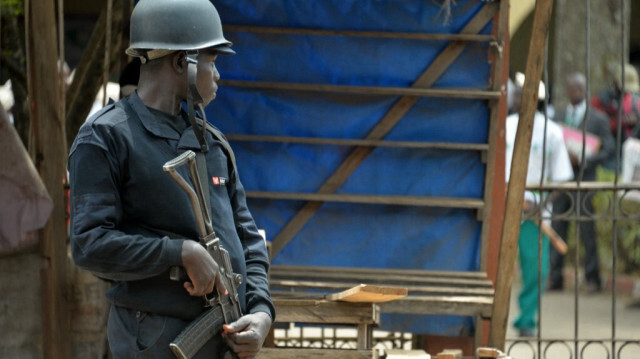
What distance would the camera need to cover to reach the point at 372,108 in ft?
21.5

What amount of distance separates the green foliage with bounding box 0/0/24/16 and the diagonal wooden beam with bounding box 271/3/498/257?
2.13 meters

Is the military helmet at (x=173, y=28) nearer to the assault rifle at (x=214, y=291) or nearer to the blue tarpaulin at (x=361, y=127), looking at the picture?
the assault rifle at (x=214, y=291)

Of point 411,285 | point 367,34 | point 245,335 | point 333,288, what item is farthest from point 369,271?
point 245,335

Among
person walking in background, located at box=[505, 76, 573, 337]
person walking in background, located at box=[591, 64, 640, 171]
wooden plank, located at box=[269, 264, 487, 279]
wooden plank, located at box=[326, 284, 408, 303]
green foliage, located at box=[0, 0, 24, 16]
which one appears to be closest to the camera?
wooden plank, located at box=[326, 284, 408, 303]

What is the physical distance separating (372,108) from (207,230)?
336 centimetres

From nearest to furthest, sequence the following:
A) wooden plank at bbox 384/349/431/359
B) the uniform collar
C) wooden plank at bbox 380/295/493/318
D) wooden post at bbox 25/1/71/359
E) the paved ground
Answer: the uniform collar → wooden plank at bbox 384/349/431/359 → wooden post at bbox 25/1/71/359 → wooden plank at bbox 380/295/493/318 → the paved ground

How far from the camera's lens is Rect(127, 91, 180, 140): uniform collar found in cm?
336

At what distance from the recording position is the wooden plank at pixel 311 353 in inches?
219

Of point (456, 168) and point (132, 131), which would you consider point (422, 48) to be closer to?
point (456, 168)

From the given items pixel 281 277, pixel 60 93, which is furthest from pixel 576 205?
pixel 60 93

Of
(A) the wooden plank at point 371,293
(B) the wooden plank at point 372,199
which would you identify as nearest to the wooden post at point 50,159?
(B) the wooden plank at point 372,199

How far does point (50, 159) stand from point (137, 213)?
9.11ft

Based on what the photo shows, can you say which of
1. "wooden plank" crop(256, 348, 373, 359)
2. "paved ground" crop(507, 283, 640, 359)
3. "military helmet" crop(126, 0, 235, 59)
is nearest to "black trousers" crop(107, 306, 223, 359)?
"military helmet" crop(126, 0, 235, 59)

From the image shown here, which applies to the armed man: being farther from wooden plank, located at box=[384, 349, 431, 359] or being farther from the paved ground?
the paved ground
